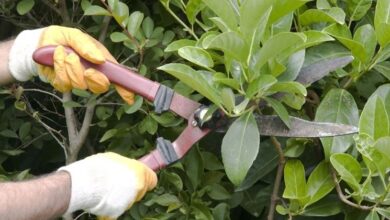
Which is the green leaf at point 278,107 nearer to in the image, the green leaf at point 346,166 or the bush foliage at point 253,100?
the bush foliage at point 253,100

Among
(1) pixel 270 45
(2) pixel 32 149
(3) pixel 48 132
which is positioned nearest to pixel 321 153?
(1) pixel 270 45

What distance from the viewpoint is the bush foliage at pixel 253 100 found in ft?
4.00

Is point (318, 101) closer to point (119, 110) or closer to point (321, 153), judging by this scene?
point (321, 153)

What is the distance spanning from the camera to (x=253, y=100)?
130 cm

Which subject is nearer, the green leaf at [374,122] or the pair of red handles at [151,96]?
the green leaf at [374,122]

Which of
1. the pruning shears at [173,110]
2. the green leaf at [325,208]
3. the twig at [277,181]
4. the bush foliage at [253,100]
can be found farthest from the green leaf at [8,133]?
the green leaf at [325,208]

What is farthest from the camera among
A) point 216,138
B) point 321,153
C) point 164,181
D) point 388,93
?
point 216,138

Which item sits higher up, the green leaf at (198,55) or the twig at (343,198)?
the green leaf at (198,55)

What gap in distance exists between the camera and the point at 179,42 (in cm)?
144

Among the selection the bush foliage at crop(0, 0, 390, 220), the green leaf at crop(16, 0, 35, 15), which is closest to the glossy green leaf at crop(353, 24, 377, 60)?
the bush foliage at crop(0, 0, 390, 220)

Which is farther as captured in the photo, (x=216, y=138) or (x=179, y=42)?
(x=216, y=138)

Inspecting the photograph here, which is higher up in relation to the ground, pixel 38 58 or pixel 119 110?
pixel 38 58

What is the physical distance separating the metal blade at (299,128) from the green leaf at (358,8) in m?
0.26

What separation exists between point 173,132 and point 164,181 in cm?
13
